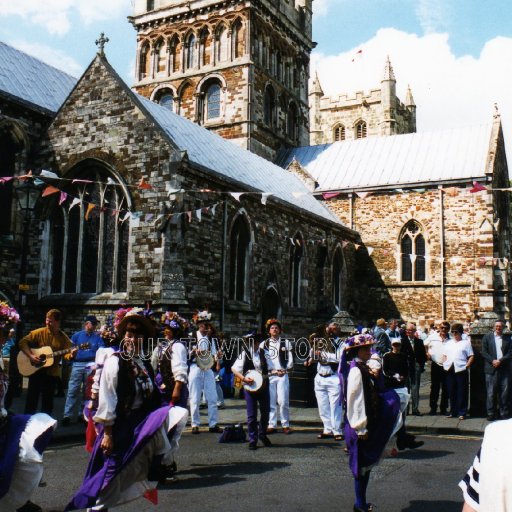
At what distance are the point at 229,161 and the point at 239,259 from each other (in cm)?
429

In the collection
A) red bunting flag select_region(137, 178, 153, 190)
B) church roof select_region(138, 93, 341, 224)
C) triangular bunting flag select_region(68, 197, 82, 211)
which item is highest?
church roof select_region(138, 93, 341, 224)

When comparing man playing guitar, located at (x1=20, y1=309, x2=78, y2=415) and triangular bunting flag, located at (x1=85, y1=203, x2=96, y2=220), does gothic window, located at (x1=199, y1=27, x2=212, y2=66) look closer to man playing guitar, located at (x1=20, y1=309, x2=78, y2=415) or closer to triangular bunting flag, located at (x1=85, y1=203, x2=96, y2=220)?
triangular bunting flag, located at (x1=85, y1=203, x2=96, y2=220)

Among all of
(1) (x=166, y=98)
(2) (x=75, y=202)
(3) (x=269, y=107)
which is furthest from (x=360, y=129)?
(2) (x=75, y=202)

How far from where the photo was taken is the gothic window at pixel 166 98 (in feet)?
113

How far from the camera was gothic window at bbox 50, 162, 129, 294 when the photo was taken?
17.6 m

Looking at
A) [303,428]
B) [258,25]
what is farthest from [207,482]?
[258,25]

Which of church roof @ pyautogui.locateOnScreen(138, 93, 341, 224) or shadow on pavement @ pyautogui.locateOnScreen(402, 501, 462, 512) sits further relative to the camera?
church roof @ pyautogui.locateOnScreen(138, 93, 341, 224)

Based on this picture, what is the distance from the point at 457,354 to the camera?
1207 cm

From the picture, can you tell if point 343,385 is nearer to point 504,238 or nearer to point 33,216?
point 33,216

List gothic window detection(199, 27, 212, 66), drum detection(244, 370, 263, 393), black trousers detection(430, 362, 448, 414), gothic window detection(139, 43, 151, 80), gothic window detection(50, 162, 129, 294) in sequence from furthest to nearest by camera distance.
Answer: gothic window detection(139, 43, 151, 80)
gothic window detection(199, 27, 212, 66)
gothic window detection(50, 162, 129, 294)
black trousers detection(430, 362, 448, 414)
drum detection(244, 370, 263, 393)

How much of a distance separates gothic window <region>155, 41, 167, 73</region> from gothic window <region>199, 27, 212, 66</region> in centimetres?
230

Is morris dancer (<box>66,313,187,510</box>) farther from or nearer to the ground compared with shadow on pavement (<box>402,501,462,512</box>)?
farther from the ground

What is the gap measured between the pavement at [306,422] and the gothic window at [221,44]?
2376 centimetres

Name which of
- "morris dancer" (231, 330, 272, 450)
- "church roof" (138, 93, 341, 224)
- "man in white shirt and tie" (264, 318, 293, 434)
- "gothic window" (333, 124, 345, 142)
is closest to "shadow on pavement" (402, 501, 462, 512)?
"morris dancer" (231, 330, 272, 450)
